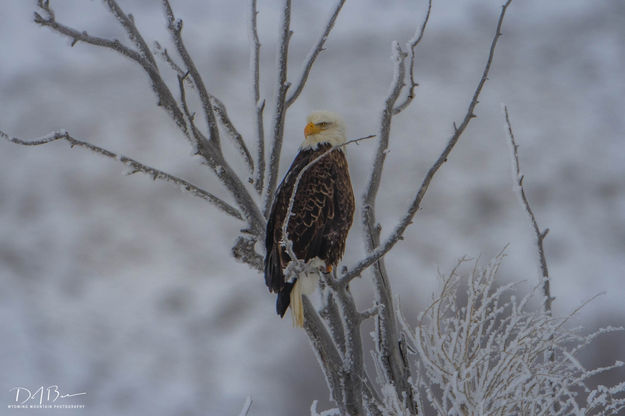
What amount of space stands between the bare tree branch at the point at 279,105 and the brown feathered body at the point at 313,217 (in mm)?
33

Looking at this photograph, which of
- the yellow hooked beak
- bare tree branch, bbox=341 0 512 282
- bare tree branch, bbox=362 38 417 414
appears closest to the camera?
bare tree branch, bbox=341 0 512 282

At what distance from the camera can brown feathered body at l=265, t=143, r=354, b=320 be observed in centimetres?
134

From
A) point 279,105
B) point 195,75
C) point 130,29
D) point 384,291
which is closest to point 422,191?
point 384,291

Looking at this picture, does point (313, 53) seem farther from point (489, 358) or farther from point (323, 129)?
point (489, 358)

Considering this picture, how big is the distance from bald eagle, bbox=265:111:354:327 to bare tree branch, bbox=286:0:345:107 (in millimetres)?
114

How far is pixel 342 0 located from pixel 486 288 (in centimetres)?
81

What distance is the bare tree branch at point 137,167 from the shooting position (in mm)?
1250

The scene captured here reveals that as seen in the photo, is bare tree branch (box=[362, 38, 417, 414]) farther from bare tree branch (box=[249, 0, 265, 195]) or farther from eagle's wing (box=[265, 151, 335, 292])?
bare tree branch (box=[249, 0, 265, 195])

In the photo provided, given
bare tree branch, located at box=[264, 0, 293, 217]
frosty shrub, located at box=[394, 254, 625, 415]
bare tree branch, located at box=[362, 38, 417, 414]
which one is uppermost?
bare tree branch, located at box=[264, 0, 293, 217]

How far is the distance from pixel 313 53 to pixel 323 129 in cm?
21

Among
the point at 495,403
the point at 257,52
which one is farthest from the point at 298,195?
the point at 495,403

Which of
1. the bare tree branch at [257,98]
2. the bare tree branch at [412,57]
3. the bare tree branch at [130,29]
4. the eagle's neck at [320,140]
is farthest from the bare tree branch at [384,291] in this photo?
the bare tree branch at [130,29]

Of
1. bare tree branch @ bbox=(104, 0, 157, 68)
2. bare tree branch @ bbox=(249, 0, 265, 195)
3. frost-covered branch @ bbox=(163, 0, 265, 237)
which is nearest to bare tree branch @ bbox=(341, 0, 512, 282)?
frost-covered branch @ bbox=(163, 0, 265, 237)

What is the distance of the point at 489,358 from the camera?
1.24 m
